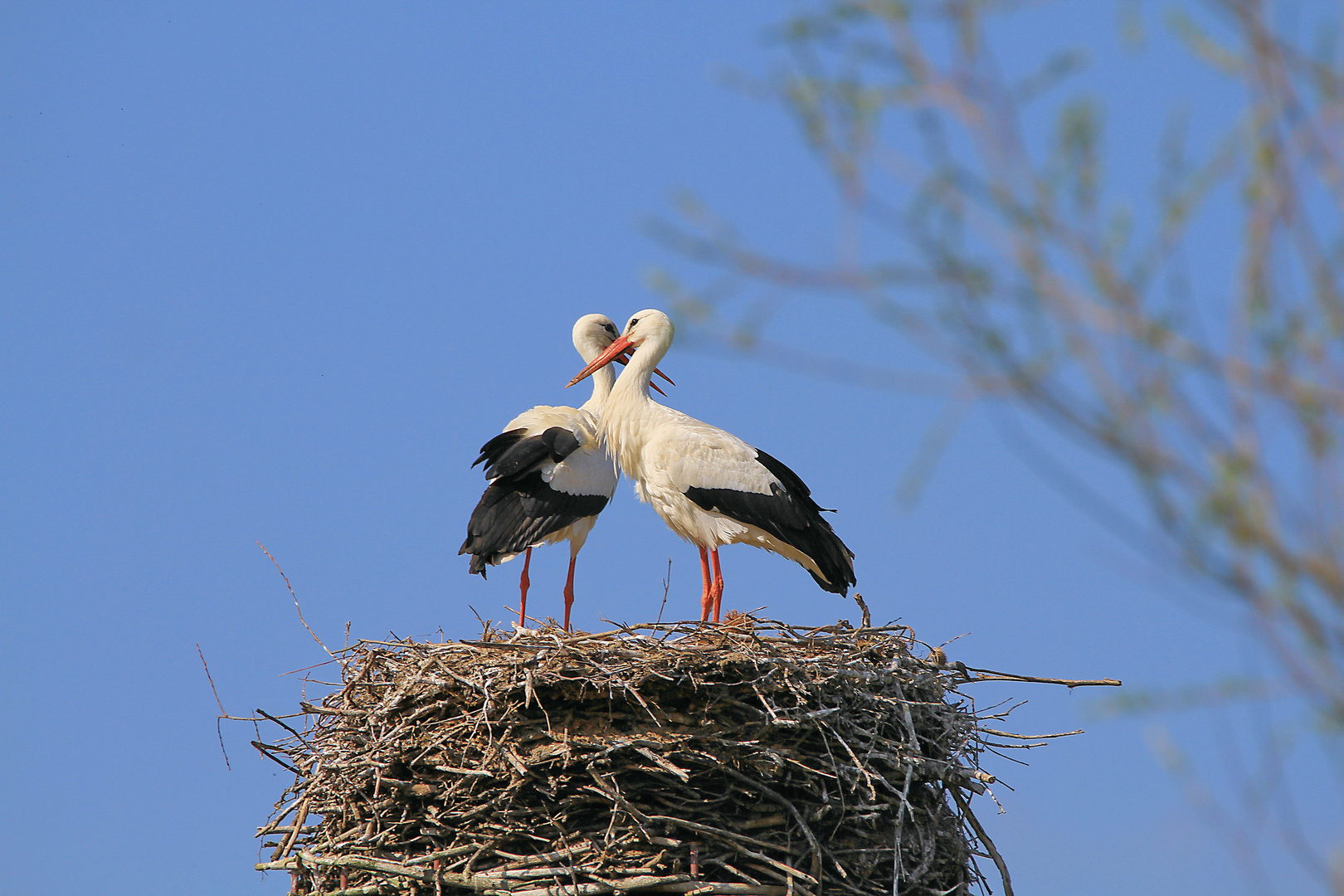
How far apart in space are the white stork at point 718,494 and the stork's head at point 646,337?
0.38 metres

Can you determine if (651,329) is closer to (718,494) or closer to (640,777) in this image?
(718,494)

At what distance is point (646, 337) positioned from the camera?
7953 millimetres

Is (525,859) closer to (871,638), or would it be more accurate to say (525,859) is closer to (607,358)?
(871,638)

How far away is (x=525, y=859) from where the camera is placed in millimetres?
5336

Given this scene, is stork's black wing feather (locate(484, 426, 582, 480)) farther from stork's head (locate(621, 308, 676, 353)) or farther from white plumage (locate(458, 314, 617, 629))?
stork's head (locate(621, 308, 676, 353))

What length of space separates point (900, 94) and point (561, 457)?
5.45 metres

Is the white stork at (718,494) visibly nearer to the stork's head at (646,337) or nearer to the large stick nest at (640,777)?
the stork's head at (646,337)

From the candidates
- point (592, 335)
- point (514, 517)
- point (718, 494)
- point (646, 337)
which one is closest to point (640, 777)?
point (718, 494)

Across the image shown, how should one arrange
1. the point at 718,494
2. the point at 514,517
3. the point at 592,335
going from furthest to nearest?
the point at 592,335 < the point at 514,517 < the point at 718,494

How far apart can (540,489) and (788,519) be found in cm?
153

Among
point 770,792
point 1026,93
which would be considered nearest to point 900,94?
point 1026,93

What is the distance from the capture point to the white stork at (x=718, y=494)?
7273mm

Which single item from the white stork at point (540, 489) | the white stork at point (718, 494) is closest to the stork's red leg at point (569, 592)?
the white stork at point (540, 489)

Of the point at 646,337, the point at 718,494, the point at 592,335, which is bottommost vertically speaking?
the point at 718,494
